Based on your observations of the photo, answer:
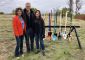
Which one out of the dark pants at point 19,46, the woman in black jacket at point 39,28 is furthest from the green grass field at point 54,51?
the woman in black jacket at point 39,28

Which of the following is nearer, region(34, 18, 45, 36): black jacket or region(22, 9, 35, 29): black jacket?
region(22, 9, 35, 29): black jacket

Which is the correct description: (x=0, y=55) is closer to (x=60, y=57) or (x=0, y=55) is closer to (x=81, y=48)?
(x=60, y=57)

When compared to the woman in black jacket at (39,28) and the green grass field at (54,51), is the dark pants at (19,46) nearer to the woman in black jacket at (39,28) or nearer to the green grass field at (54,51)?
the green grass field at (54,51)

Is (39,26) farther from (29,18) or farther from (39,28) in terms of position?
(29,18)

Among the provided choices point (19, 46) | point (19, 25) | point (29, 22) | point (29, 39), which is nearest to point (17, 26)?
point (19, 25)

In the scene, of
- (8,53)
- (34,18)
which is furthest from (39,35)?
(8,53)

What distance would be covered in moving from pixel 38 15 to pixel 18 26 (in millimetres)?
725

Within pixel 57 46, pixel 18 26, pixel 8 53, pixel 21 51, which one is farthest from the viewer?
pixel 57 46

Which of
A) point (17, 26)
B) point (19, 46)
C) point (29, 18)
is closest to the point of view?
point (17, 26)

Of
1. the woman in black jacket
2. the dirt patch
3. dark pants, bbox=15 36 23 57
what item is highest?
the woman in black jacket

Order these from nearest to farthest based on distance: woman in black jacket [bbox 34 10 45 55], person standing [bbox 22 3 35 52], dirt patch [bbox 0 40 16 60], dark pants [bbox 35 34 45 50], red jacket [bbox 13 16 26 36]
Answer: red jacket [bbox 13 16 26 36], person standing [bbox 22 3 35 52], woman in black jacket [bbox 34 10 45 55], dark pants [bbox 35 34 45 50], dirt patch [bbox 0 40 16 60]

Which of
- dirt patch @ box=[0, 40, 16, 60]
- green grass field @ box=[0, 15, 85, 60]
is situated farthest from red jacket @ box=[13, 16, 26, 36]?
dirt patch @ box=[0, 40, 16, 60]

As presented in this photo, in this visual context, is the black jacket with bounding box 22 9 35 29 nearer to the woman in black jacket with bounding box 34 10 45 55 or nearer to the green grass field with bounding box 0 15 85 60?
the woman in black jacket with bounding box 34 10 45 55

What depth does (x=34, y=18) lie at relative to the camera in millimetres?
9062
